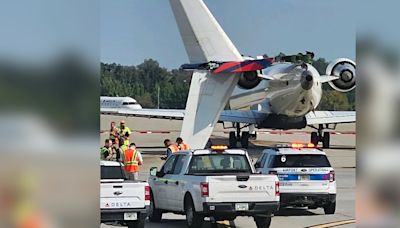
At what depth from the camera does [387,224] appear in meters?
2.68

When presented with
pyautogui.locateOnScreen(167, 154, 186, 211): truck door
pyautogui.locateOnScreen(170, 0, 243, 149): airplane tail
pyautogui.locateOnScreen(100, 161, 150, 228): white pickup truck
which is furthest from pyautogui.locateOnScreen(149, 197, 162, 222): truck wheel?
pyautogui.locateOnScreen(170, 0, 243, 149): airplane tail

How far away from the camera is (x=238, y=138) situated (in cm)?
4506

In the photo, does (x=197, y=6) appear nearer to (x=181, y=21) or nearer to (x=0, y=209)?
(x=181, y=21)

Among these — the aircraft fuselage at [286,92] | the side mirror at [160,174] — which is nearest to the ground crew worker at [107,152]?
the side mirror at [160,174]

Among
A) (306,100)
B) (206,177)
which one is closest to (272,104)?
(306,100)

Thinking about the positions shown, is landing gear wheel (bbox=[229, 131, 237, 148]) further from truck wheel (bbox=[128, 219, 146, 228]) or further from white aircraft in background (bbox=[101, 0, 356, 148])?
truck wheel (bbox=[128, 219, 146, 228])

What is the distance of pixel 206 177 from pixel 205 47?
67.3 feet

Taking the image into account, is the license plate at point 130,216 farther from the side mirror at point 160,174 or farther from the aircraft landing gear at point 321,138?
the aircraft landing gear at point 321,138

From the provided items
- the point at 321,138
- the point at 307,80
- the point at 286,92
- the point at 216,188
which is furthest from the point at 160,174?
the point at 321,138

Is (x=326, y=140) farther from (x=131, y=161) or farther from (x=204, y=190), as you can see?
(x=204, y=190)

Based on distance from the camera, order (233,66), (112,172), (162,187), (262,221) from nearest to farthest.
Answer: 1. (112,172)
2. (262,221)
3. (162,187)
4. (233,66)

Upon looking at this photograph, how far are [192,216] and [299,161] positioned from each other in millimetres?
4076

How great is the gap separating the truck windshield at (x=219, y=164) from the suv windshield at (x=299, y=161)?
2426mm

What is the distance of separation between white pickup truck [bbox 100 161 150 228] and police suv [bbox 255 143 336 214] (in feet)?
15.1
